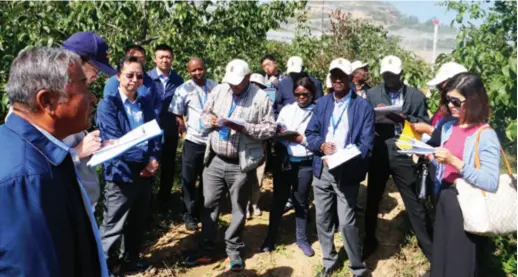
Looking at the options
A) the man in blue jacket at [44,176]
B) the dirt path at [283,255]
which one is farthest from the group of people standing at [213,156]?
the dirt path at [283,255]

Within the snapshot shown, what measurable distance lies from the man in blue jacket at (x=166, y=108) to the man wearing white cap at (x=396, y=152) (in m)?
2.10

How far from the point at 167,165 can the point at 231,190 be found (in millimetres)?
1328

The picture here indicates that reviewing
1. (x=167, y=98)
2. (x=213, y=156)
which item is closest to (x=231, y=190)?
(x=213, y=156)

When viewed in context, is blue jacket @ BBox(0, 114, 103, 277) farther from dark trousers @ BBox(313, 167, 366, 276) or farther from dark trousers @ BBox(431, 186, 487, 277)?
dark trousers @ BBox(313, 167, 366, 276)

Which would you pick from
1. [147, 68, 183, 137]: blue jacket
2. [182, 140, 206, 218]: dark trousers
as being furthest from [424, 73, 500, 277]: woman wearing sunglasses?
[147, 68, 183, 137]: blue jacket

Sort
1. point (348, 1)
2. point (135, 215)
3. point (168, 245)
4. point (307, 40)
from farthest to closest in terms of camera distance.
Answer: point (348, 1)
point (307, 40)
point (168, 245)
point (135, 215)

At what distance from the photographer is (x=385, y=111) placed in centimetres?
370

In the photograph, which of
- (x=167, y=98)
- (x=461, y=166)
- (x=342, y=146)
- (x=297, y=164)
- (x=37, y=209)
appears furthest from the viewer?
(x=167, y=98)

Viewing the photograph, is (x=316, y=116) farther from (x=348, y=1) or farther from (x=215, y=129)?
(x=348, y=1)

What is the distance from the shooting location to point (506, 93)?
143 inches

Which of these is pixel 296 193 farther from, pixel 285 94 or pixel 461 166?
pixel 461 166

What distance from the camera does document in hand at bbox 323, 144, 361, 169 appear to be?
10.9 feet

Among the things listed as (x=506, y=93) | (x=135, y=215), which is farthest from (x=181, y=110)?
(x=506, y=93)

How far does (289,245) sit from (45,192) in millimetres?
3473
